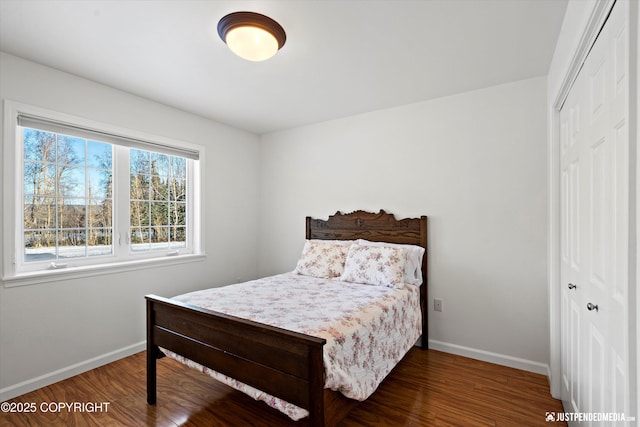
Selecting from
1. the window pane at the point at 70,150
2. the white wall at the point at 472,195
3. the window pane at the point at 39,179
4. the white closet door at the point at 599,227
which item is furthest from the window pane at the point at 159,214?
the white closet door at the point at 599,227

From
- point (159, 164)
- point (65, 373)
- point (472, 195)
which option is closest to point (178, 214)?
point (159, 164)

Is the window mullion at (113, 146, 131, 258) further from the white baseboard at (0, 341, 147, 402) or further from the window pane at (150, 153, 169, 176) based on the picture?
the white baseboard at (0, 341, 147, 402)

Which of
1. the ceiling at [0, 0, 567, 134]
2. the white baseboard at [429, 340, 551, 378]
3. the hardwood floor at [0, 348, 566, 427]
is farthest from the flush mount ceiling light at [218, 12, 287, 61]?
Answer: the white baseboard at [429, 340, 551, 378]

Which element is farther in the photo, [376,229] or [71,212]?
[376,229]

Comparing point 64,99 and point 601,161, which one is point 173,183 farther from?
point 601,161

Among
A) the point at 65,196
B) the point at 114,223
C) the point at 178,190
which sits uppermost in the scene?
the point at 178,190

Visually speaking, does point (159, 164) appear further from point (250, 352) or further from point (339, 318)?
point (339, 318)

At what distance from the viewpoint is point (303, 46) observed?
2135 millimetres

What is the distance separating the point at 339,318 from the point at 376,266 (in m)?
1.05

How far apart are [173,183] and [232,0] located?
2.29 meters

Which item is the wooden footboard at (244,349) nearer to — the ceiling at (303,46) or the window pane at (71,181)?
the window pane at (71,181)

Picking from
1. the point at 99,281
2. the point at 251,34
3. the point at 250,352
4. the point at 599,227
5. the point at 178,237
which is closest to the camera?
the point at 599,227

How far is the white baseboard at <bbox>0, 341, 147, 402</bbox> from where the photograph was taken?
2209mm

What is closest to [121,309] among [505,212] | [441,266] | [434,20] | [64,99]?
[64,99]
